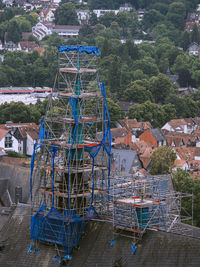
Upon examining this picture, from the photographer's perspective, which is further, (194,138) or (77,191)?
(194,138)

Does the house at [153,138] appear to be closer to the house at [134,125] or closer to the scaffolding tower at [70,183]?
the house at [134,125]

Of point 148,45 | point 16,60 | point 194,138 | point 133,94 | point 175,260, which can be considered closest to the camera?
point 175,260

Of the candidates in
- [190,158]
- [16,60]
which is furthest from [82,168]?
[16,60]

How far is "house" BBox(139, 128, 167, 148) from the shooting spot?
341ft

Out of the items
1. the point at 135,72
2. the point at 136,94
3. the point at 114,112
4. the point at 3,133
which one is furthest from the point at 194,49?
the point at 3,133

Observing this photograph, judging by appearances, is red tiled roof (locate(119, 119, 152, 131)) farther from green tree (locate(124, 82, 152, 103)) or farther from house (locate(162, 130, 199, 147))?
green tree (locate(124, 82, 152, 103))

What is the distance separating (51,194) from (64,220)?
158cm

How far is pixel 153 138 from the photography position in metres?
104

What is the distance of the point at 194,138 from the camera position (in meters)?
108

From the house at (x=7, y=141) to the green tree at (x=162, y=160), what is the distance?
20349 mm

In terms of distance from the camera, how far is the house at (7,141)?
9431cm

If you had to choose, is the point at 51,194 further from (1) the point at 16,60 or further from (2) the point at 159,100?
(1) the point at 16,60

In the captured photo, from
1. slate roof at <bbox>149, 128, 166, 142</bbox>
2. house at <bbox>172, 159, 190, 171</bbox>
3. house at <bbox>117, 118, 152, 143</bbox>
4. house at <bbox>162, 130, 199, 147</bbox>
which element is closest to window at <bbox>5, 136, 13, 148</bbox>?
house at <bbox>117, 118, 152, 143</bbox>

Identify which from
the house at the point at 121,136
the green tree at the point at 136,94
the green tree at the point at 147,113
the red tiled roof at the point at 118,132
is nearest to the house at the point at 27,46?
the green tree at the point at 136,94
